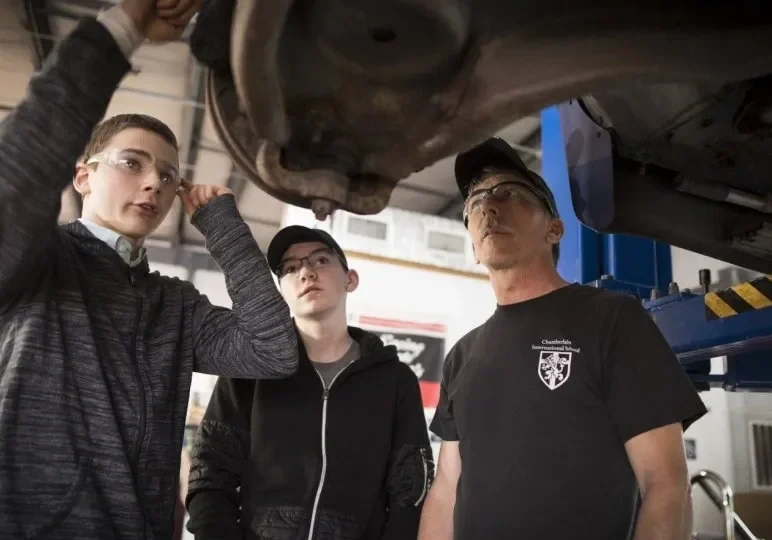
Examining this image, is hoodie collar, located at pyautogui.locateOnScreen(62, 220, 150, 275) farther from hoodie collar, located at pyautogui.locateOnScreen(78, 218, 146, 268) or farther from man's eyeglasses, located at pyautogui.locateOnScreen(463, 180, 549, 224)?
man's eyeglasses, located at pyautogui.locateOnScreen(463, 180, 549, 224)

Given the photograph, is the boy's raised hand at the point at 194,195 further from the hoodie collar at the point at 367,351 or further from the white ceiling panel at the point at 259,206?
the white ceiling panel at the point at 259,206

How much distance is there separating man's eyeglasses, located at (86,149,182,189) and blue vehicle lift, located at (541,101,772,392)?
0.84 metres

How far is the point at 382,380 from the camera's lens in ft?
4.29

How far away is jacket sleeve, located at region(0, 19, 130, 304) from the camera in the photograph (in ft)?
2.41

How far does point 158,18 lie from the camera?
76cm

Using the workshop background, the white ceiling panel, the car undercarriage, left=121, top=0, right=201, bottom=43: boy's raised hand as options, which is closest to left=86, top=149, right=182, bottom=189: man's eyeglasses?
left=121, top=0, right=201, bottom=43: boy's raised hand

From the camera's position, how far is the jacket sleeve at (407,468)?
120 cm

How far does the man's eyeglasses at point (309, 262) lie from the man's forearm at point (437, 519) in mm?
536

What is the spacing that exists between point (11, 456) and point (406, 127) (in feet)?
2.00

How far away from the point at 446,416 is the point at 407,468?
162 millimetres

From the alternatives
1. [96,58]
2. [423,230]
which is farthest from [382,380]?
[423,230]

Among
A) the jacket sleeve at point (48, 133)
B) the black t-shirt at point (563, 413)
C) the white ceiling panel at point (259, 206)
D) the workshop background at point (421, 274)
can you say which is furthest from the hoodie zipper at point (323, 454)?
the white ceiling panel at point (259, 206)

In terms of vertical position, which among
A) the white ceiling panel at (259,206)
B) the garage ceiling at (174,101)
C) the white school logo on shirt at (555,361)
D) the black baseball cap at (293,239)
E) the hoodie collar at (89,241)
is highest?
the garage ceiling at (174,101)

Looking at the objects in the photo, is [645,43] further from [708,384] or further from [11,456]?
[708,384]
